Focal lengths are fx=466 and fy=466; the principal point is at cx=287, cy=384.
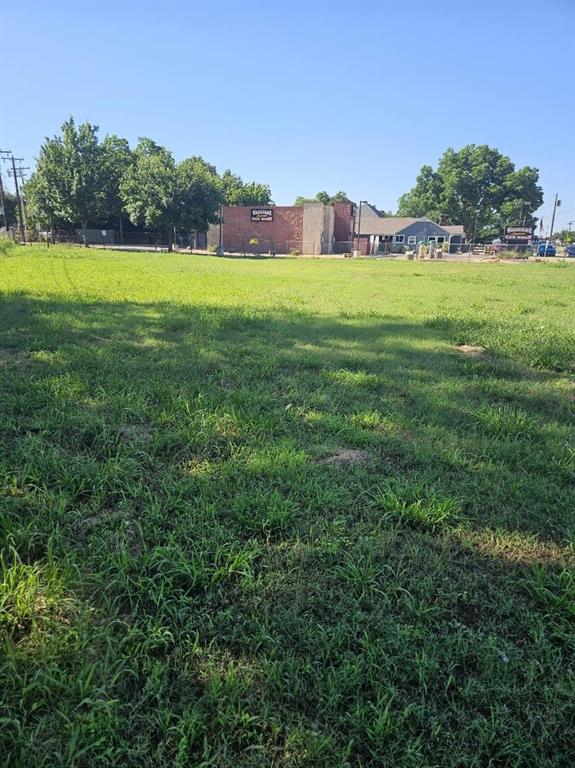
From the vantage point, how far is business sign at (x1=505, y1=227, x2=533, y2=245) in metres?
90.4

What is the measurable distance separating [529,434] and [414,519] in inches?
65.9

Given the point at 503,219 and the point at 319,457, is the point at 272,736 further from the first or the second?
the point at 503,219

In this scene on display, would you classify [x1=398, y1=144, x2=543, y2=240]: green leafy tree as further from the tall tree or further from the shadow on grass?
the shadow on grass

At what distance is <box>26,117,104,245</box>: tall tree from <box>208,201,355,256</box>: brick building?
51.7 feet

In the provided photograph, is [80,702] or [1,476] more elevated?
[1,476]

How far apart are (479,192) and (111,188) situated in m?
78.8

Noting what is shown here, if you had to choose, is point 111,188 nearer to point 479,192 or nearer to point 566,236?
point 479,192

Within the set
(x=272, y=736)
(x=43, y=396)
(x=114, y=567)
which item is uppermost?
(x=43, y=396)

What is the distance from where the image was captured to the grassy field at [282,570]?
1.48m

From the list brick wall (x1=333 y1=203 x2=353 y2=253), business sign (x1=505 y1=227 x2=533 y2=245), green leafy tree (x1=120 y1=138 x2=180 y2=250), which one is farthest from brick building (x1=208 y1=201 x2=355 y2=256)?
business sign (x1=505 y1=227 x2=533 y2=245)

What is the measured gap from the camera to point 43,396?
385 cm

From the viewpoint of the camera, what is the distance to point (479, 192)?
97.7 metres

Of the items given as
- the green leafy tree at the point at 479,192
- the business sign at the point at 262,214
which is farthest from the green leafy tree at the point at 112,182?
the green leafy tree at the point at 479,192

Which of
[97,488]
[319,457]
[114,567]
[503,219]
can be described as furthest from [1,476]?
[503,219]
